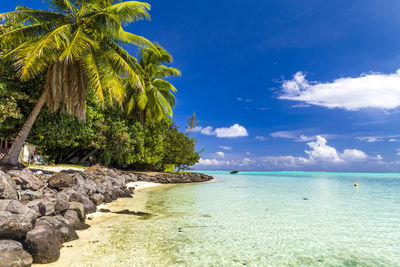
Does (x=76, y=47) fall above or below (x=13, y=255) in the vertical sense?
above

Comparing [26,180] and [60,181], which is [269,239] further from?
[60,181]

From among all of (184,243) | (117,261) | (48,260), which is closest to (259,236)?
(184,243)

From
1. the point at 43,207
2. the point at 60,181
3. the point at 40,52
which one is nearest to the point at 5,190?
the point at 43,207

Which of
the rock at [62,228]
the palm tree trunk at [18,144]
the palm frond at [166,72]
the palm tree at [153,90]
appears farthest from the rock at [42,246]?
the palm frond at [166,72]

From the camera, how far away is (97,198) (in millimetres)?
9031

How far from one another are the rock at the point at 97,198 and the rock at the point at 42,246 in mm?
5055

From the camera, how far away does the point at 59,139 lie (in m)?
13.2

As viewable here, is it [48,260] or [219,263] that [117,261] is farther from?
[219,263]

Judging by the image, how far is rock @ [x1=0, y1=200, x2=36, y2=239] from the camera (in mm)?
3876

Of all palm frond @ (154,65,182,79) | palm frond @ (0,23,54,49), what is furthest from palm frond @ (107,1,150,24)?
palm frond @ (154,65,182,79)

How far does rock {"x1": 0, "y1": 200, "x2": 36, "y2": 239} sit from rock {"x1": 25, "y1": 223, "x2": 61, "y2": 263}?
0.26 metres

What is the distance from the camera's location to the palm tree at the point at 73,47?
991cm

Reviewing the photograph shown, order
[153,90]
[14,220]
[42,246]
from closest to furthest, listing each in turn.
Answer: [42,246] → [14,220] → [153,90]

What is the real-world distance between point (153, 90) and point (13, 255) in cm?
→ 1914
